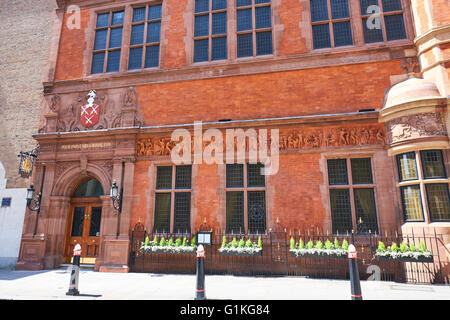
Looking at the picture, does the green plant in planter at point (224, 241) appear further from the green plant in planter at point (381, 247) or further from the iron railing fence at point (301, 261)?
the green plant in planter at point (381, 247)

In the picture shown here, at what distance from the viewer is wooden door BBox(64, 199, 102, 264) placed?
38.3ft

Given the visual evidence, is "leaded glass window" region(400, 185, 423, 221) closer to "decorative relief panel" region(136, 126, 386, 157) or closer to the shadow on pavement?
"decorative relief panel" region(136, 126, 386, 157)

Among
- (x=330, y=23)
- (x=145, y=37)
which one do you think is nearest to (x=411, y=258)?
(x=330, y=23)

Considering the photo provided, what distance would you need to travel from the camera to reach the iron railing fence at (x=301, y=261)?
8.38m

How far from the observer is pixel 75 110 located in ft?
41.9

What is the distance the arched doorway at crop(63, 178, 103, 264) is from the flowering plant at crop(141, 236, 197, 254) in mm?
2699

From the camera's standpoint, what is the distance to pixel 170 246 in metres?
10.1

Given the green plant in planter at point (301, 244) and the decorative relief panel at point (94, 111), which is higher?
the decorative relief panel at point (94, 111)

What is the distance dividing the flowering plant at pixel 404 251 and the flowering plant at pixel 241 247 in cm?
360

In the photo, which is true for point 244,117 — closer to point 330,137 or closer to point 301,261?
point 330,137

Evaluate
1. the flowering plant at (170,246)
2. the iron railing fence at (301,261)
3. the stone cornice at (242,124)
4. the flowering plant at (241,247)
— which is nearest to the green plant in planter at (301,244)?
the iron railing fence at (301,261)

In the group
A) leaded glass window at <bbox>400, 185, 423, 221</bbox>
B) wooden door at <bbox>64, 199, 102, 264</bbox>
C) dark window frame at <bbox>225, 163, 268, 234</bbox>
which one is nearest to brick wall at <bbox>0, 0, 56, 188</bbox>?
wooden door at <bbox>64, 199, 102, 264</bbox>
